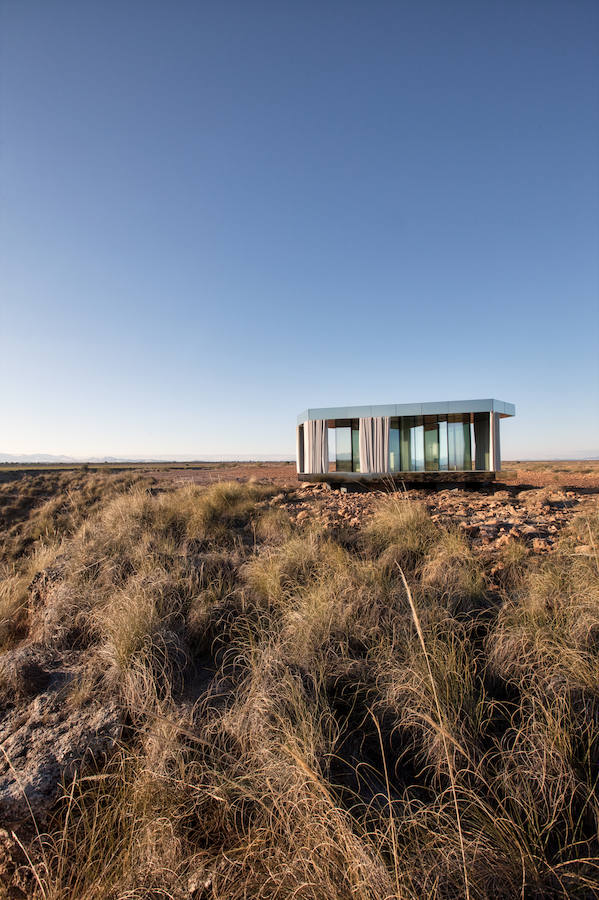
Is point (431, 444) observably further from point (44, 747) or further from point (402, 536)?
point (44, 747)

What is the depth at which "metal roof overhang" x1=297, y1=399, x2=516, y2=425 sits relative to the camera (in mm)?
14750

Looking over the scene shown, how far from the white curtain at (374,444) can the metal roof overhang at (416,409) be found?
1.01ft

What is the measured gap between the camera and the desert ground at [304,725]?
1.61 m

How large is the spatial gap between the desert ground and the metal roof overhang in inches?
404

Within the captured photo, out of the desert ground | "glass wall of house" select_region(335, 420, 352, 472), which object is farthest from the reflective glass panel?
the desert ground

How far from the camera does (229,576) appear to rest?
452cm

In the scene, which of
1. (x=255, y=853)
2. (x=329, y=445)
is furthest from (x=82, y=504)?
(x=255, y=853)

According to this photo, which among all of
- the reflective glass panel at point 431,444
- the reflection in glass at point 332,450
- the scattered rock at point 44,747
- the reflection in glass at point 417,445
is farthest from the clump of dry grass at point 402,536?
the reflective glass panel at point 431,444

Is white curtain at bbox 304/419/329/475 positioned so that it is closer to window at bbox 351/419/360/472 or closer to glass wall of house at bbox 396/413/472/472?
window at bbox 351/419/360/472

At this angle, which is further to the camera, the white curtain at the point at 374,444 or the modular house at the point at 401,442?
the white curtain at the point at 374,444

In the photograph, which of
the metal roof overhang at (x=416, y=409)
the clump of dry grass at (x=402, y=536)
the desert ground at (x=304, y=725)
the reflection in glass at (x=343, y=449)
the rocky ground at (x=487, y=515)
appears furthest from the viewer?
the reflection in glass at (x=343, y=449)

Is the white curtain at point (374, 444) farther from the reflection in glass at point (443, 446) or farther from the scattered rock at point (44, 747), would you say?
the scattered rock at point (44, 747)

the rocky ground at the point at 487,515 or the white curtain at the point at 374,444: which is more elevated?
the white curtain at the point at 374,444

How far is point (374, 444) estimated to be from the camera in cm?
1559
